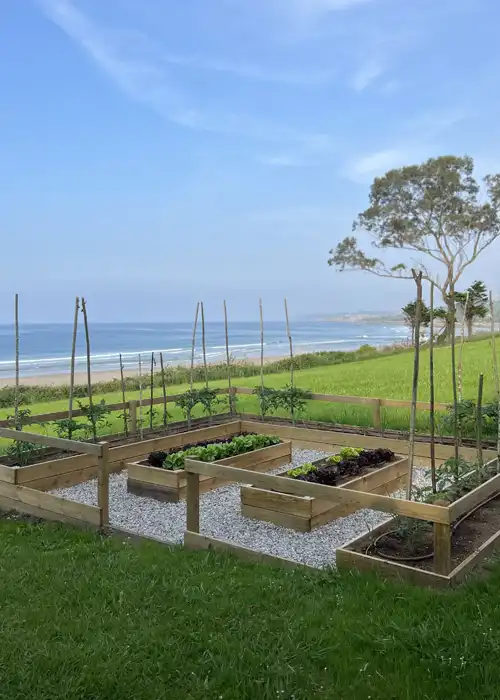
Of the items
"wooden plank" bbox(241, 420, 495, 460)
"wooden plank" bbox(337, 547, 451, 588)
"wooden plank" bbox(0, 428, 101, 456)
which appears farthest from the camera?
"wooden plank" bbox(241, 420, 495, 460)

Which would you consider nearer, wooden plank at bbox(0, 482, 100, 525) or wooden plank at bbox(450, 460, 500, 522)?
wooden plank at bbox(450, 460, 500, 522)

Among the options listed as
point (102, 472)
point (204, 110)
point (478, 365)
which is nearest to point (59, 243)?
point (204, 110)

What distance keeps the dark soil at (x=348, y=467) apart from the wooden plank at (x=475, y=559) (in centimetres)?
196

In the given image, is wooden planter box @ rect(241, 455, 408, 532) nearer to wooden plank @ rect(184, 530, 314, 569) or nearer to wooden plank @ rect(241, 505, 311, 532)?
wooden plank @ rect(241, 505, 311, 532)

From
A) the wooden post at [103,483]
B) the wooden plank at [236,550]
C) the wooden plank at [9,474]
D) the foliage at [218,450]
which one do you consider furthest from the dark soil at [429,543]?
the wooden plank at [9,474]

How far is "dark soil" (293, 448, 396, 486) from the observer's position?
5949mm

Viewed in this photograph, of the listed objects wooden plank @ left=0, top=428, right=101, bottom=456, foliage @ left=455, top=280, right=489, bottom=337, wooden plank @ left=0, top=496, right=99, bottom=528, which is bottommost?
wooden plank @ left=0, top=496, right=99, bottom=528

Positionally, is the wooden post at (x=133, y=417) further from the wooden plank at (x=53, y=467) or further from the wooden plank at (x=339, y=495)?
the wooden plank at (x=339, y=495)

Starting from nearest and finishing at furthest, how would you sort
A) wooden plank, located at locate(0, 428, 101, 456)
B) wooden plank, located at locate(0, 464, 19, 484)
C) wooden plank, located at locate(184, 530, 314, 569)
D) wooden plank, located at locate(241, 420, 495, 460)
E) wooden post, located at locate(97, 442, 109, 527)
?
wooden plank, located at locate(184, 530, 314, 569), wooden post, located at locate(97, 442, 109, 527), wooden plank, located at locate(0, 428, 101, 456), wooden plank, located at locate(0, 464, 19, 484), wooden plank, located at locate(241, 420, 495, 460)

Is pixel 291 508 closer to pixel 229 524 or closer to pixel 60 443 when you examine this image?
pixel 229 524

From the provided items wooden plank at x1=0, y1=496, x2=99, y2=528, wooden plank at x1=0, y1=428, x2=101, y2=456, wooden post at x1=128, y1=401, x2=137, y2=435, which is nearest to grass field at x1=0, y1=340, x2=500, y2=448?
wooden post at x1=128, y1=401, x2=137, y2=435

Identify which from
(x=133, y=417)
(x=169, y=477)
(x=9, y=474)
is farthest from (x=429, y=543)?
(x=133, y=417)

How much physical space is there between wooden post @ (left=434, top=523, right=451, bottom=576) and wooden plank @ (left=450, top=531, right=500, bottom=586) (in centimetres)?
6

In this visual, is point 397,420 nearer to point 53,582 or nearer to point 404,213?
point 53,582
